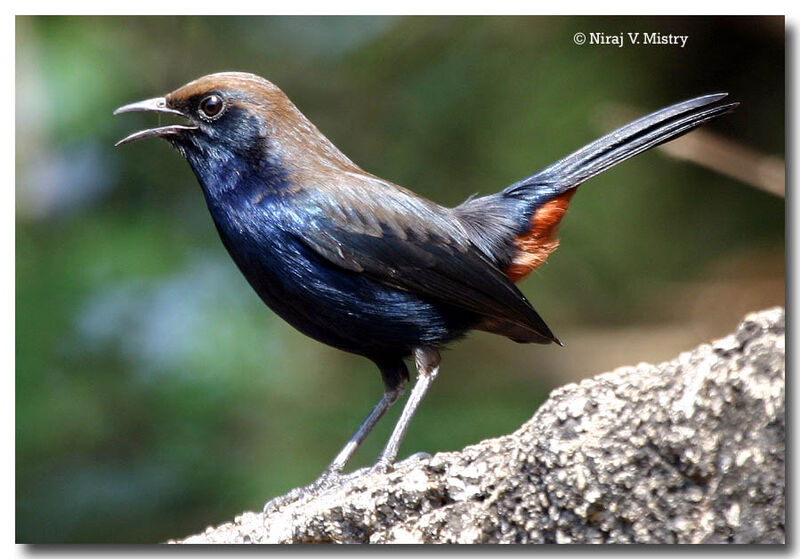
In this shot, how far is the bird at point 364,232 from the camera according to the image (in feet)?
12.7

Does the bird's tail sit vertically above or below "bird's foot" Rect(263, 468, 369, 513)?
above

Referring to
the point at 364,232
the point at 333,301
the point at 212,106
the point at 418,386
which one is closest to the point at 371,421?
the point at 418,386

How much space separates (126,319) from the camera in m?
5.71

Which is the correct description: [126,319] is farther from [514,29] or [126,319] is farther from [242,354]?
[514,29]

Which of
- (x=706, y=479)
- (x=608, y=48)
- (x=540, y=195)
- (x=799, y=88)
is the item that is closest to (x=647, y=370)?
(x=706, y=479)

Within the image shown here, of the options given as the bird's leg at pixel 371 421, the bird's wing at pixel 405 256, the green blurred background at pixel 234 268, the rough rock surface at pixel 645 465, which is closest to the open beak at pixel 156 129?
the bird's wing at pixel 405 256

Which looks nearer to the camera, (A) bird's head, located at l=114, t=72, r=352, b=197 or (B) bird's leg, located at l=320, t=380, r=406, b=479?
(A) bird's head, located at l=114, t=72, r=352, b=197

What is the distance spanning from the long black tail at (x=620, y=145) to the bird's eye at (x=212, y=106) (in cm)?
114

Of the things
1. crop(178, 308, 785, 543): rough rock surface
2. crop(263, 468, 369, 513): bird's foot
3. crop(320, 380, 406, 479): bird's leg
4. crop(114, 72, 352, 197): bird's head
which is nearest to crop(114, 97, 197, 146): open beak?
crop(114, 72, 352, 197): bird's head

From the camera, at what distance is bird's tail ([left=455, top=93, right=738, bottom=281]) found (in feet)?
13.7

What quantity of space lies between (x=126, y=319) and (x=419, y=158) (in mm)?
1785

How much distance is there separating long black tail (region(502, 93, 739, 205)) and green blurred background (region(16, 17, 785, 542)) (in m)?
0.85

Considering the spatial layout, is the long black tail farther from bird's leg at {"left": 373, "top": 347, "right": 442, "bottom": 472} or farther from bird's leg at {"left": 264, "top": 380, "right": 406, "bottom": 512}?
bird's leg at {"left": 264, "top": 380, "right": 406, "bottom": 512}

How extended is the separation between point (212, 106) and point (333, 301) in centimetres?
88
